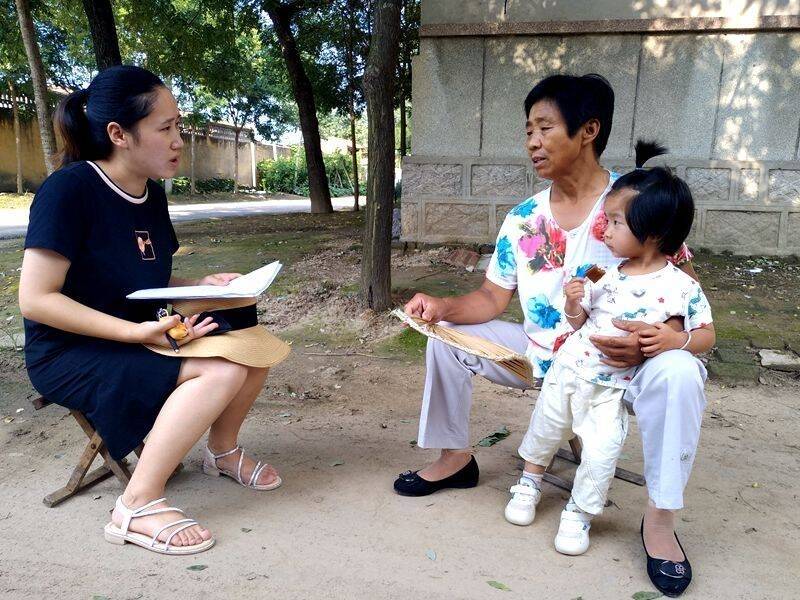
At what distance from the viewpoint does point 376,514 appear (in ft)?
7.80

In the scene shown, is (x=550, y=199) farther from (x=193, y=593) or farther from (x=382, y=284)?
(x=382, y=284)

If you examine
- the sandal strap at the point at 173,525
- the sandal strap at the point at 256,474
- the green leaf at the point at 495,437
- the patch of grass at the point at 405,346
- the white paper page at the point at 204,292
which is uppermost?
the white paper page at the point at 204,292

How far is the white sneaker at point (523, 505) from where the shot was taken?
90.7 inches

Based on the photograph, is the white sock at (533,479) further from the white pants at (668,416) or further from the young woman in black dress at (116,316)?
the young woman in black dress at (116,316)

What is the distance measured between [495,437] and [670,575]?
1291 mm

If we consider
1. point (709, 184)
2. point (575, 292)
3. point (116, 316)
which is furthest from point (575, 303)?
point (709, 184)

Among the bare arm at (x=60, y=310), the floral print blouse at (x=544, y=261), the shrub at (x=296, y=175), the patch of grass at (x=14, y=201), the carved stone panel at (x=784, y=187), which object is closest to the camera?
the bare arm at (x=60, y=310)

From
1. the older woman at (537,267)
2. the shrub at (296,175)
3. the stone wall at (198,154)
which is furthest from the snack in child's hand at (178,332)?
the shrub at (296,175)

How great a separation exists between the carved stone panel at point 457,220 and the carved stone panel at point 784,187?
115 inches

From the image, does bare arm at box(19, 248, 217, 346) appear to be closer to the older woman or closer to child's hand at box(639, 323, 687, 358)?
the older woman

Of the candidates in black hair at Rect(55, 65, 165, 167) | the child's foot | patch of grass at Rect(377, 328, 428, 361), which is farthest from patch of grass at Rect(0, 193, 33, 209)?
the child's foot

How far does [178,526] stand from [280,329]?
2887mm

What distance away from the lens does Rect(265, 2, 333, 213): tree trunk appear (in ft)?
36.6

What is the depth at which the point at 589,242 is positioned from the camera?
8.02ft
